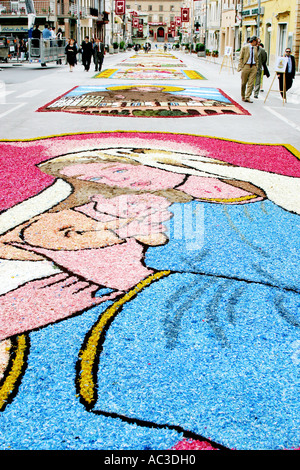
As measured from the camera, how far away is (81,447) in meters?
2.35

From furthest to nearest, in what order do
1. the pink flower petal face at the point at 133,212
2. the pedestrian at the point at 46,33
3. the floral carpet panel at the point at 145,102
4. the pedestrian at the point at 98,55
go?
the pedestrian at the point at 46,33 < the pedestrian at the point at 98,55 < the floral carpet panel at the point at 145,102 < the pink flower petal face at the point at 133,212

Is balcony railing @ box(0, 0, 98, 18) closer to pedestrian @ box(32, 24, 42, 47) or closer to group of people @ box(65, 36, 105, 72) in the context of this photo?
pedestrian @ box(32, 24, 42, 47)

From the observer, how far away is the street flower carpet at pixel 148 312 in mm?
2506

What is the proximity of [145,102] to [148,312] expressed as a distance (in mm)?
11514

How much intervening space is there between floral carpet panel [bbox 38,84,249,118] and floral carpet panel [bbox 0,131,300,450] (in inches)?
256

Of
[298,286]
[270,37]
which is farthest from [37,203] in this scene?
[270,37]

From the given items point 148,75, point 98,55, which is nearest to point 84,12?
point 98,55

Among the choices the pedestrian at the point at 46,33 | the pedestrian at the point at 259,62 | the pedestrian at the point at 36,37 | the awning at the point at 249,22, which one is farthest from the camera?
the awning at the point at 249,22

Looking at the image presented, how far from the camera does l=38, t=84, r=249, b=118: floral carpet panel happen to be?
41.4ft

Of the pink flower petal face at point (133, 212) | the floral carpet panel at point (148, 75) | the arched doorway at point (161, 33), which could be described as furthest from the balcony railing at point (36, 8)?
the arched doorway at point (161, 33)

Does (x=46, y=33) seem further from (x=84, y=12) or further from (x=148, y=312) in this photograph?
(x=84, y=12)

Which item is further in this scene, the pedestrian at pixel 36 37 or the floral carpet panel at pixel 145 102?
the pedestrian at pixel 36 37

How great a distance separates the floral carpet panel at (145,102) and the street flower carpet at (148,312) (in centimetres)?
650

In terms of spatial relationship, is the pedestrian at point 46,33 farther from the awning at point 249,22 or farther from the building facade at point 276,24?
the awning at point 249,22
